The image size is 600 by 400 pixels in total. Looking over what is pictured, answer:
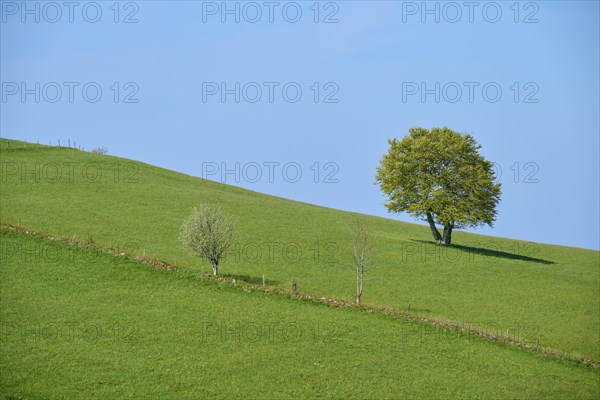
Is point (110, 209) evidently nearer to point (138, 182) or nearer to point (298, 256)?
point (138, 182)

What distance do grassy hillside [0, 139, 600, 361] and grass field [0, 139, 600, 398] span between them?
0.94ft

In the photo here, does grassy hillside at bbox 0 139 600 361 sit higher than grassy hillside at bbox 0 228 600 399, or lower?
higher

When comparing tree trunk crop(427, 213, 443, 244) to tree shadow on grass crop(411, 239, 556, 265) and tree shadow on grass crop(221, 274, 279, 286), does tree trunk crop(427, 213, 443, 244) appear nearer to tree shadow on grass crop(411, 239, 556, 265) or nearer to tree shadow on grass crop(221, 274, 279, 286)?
tree shadow on grass crop(411, 239, 556, 265)

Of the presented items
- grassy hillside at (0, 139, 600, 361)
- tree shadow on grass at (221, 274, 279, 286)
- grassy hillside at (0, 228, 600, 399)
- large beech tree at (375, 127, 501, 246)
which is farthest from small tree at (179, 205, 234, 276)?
large beech tree at (375, 127, 501, 246)

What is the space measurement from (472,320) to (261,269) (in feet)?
64.9

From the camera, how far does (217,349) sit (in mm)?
38906

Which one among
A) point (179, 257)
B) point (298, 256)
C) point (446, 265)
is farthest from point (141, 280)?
point (446, 265)

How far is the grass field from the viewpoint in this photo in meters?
35.8

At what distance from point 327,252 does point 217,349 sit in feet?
101

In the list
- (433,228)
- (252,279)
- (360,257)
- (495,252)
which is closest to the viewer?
(252,279)

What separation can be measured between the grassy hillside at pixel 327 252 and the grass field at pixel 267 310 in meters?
0.29

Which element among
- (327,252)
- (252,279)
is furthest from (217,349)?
(327,252)

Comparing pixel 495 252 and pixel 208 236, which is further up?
pixel 208 236

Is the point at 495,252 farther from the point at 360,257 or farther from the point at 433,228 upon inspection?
the point at 360,257
